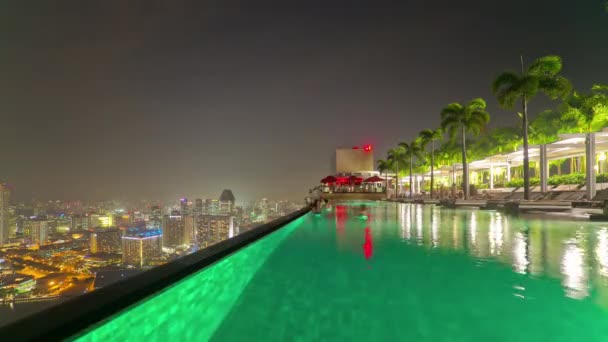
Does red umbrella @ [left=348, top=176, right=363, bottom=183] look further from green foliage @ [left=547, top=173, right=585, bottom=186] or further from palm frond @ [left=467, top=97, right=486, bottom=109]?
green foliage @ [left=547, top=173, right=585, bottom=186]

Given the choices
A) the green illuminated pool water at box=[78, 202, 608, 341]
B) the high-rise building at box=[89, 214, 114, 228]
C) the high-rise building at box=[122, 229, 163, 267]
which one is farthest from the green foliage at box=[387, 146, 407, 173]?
the green illuminated pool water at box=[78, 202, 608, 341]

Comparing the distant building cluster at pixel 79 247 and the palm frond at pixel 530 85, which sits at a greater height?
the palm frond at pixel 530 85

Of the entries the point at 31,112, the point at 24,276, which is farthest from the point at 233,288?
the point at 31,112

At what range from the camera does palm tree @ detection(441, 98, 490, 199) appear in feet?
104

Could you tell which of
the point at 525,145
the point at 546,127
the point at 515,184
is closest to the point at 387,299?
the point at 525,145

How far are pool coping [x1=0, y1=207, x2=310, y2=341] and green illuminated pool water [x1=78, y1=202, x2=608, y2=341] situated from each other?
0.35 feet

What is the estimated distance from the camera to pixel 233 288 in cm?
504

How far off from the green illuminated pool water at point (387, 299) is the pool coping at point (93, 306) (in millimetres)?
108

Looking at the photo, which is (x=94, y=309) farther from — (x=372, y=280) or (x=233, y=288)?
(x=372, y=280)

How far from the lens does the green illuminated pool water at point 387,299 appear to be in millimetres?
3289

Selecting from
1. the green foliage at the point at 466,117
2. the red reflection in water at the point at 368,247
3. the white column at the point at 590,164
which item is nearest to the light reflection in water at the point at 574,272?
the red reflection in water at the point at 368,247

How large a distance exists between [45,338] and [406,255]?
6473 mm

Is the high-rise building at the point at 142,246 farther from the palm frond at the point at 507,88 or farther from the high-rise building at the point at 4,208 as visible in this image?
the palm frond at the point at 507,88

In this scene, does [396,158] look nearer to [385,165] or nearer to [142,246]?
[385,165]
